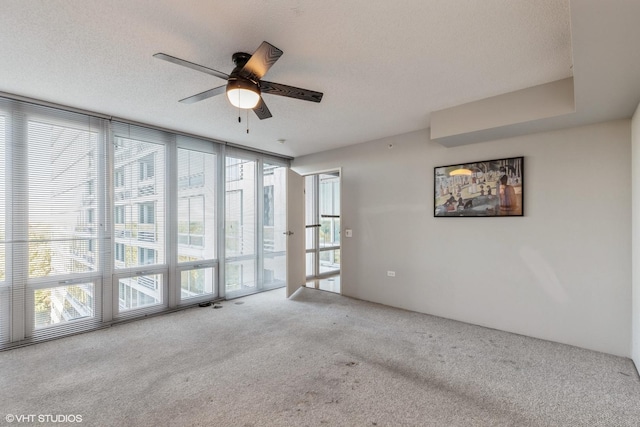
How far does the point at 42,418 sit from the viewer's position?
1.93m

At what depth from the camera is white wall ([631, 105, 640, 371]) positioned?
245cm

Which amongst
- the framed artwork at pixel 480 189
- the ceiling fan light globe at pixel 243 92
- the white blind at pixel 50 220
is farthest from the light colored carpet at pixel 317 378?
the ceiling fan light globe at pixel 243 92

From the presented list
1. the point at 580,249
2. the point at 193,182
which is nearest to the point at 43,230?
the point at 193,182

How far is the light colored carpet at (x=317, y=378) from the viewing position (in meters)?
1.97

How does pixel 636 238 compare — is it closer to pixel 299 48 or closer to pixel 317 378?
pixel 317 378

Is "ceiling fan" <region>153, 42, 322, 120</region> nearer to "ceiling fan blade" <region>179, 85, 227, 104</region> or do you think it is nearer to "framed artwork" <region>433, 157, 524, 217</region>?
"ceiling fan blade" <region>179, 85, 227, 104</region>

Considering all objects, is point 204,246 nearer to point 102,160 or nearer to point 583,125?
point 102,160

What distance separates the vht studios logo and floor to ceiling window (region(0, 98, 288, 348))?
1.51 metres

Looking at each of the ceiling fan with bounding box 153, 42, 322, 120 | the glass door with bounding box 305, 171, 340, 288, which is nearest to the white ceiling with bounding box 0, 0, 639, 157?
the ceiling fan with bounding box 153, 42, 322, 120

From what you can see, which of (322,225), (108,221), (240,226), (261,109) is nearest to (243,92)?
(261,109)

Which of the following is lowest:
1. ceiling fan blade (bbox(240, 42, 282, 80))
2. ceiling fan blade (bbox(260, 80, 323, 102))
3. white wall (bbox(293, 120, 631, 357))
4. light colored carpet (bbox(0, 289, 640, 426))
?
light colored carpet (bbox(0, 289, 640, 426))

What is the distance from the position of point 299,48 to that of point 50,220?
3.26 metres

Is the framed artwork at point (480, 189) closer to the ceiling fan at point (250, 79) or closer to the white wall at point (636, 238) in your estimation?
the white wall at point (636, 238)

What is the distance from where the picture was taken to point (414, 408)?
6.66ft
